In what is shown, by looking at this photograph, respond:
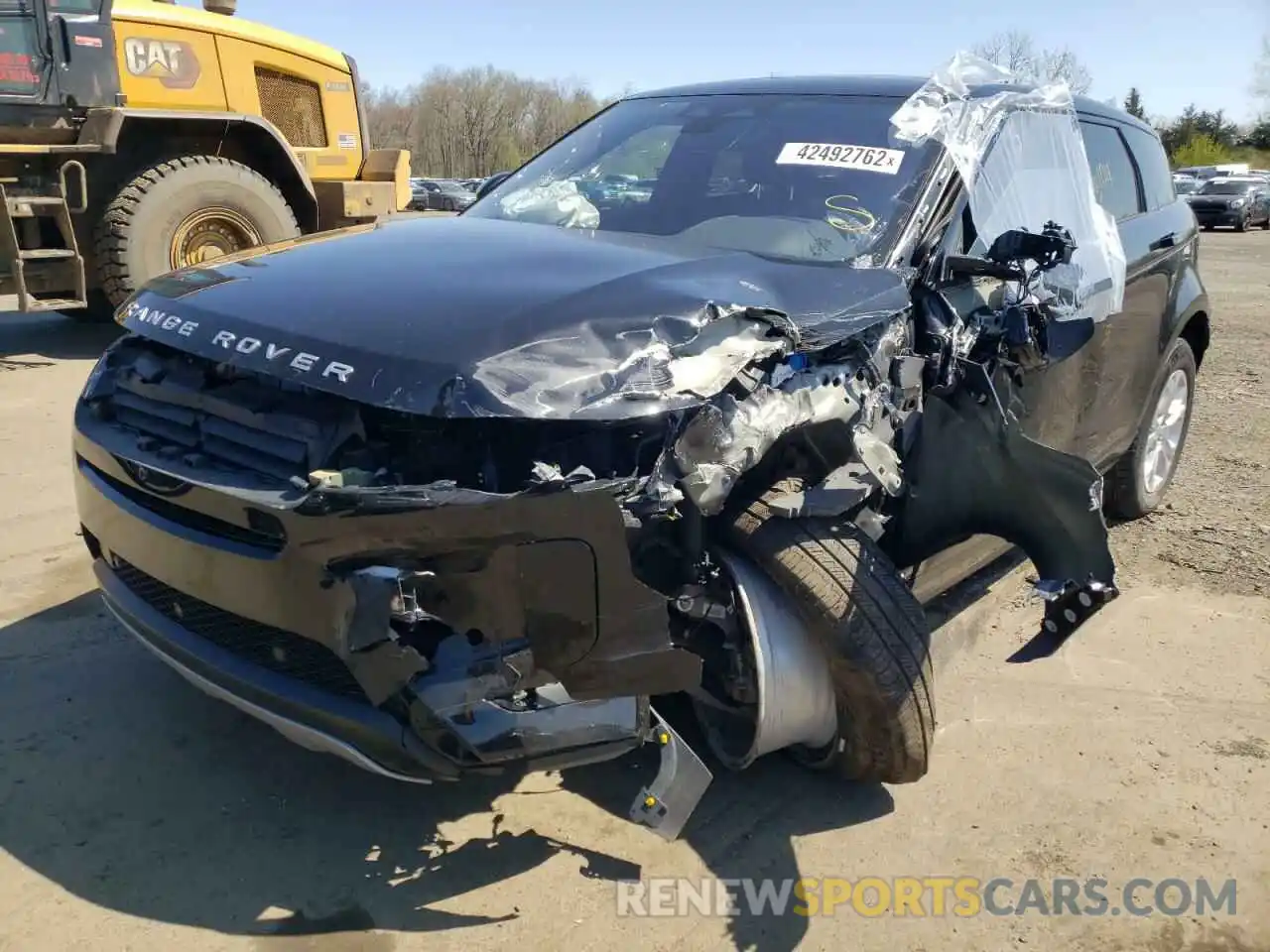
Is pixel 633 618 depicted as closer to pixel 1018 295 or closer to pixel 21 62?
pixel 1018 295

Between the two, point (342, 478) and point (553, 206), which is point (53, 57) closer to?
point (553, 206)

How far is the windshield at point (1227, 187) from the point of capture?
1121 inches

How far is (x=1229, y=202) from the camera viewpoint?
2802cm

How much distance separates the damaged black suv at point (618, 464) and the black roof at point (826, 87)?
159mm

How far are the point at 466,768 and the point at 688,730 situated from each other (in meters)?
1.01

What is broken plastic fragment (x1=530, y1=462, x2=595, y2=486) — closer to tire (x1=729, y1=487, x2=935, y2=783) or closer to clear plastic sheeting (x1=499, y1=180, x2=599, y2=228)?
tire (x1=729, y1=487, x2=935, y2=783)

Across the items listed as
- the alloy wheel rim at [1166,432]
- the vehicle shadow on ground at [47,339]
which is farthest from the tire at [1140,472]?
the vehicle shadow on ground at [47,339]

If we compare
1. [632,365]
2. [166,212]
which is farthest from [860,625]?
[166,212]

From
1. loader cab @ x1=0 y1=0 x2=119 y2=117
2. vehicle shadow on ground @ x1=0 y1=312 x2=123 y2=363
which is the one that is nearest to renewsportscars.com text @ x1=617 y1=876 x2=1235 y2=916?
vehicle shadow on ground @ x1=0 y1=312 x2=123 y2=363

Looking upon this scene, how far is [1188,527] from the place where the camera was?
5.06 meters

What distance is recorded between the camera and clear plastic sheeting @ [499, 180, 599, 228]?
3.63 metres

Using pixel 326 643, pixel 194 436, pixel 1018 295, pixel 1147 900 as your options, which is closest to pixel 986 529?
pixel 1018 295

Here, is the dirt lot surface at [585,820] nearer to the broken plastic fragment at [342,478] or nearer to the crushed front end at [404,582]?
the crushed front end at [404,582]

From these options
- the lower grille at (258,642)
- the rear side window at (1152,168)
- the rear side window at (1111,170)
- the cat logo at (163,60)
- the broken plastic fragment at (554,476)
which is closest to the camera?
the broken plastic fragment at (554,476)
